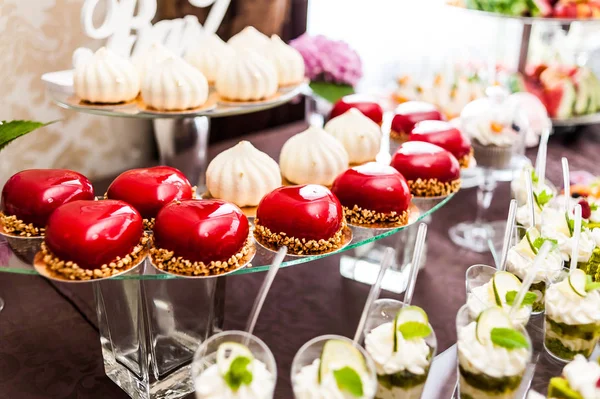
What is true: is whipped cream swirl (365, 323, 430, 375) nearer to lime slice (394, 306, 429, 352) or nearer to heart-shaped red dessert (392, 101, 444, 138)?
lime slice (394, 306, 429, 352)

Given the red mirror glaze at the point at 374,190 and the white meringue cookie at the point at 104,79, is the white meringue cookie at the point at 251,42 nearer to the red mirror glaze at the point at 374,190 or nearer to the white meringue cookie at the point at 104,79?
the white meringue cookie at the point at 104,79

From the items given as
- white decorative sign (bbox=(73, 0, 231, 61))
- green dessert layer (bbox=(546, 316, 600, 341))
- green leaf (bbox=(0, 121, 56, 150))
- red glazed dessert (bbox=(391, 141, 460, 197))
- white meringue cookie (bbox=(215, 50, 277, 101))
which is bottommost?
green dessert layer (bbox=(546, 316, 600, 341))

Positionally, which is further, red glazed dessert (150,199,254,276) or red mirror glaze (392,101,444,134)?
red mirror glaze (392,101,444,134)

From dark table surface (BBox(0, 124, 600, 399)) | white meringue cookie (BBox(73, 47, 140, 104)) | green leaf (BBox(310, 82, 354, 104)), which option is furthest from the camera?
green leaf (BBox(310, 82, 354, 104))

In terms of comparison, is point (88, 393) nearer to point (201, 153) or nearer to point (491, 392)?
point (491, 392)

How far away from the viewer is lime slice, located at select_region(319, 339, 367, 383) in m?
0.92

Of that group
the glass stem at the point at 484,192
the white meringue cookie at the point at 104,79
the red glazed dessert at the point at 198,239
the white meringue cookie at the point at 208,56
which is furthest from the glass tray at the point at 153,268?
the white meringue cookie at the point at 208,56

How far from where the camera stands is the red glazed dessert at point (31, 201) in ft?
3.80

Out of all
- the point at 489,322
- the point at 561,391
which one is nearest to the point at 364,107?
the point at 489,322

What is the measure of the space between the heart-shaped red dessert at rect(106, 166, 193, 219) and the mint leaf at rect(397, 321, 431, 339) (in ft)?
1.64

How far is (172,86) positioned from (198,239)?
0.62 meters

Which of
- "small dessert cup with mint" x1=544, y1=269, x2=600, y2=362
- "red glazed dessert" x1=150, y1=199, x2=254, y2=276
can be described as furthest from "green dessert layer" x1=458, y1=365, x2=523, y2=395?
"red glazed dessert" x1=150, y1=199, x2=254, y2=276

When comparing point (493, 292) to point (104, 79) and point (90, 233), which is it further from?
point (104, 79)

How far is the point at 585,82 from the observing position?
100 inches
